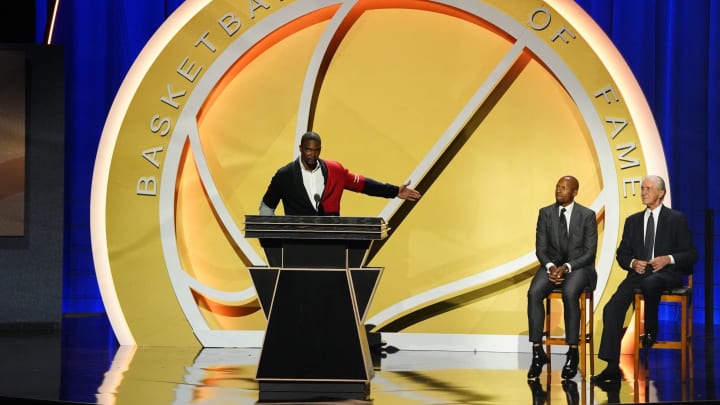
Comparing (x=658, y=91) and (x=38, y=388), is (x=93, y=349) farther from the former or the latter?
(x=658, y=91)

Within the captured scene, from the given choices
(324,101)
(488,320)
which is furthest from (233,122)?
(488,320)

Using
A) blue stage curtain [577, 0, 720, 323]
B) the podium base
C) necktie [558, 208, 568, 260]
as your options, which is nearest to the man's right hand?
necktie [558, 208, 568, 260]

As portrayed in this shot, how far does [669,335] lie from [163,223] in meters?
3.71

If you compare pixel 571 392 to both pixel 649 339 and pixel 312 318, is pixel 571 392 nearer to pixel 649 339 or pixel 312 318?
pixel 649 339

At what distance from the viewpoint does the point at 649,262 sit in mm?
5512

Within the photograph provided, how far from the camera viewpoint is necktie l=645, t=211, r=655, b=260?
562 centimetres

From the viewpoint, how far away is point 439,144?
662 centimetres

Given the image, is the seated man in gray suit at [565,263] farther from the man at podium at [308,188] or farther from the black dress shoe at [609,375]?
the man at podium at [308,188]

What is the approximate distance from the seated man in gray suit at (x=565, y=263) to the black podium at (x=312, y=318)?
1175 millimetres

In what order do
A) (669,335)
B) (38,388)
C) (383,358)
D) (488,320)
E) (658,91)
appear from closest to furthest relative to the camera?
1. (38,388)
2. (383,358)
3. (488,320)
4. (669,335)
5. (658,91)

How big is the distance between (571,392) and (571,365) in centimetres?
48

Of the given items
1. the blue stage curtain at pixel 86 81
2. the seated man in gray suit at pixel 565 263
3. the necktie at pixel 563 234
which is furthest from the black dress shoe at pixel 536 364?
the blue stage curtain at pixel 86 81

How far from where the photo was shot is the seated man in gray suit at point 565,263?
545cm

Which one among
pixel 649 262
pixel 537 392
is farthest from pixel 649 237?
pixel 537 392
